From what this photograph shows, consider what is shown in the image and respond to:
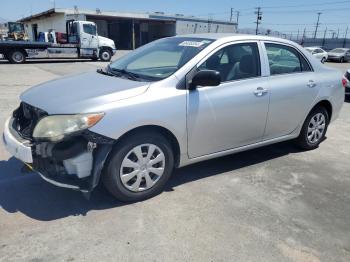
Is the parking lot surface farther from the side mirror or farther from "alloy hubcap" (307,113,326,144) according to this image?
the side mirror

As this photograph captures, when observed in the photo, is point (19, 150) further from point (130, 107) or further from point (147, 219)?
point (147, 219)

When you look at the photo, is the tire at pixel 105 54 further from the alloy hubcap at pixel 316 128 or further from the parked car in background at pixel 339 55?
the parked car in background at pixel 339 55

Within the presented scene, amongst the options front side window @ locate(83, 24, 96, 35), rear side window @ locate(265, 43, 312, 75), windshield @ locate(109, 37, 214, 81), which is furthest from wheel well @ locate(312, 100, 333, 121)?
front side window @ locate(83, 24, 96, 35)

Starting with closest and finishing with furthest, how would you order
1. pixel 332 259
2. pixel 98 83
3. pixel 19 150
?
1. pixel 332 259
2. pixel 19 150
3. pixel 98 83

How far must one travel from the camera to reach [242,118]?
4109mm

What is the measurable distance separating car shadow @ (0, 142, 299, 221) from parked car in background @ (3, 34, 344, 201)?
34 centimetres

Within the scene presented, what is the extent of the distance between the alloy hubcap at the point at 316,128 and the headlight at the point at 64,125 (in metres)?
3.40

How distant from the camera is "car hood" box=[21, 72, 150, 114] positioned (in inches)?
125

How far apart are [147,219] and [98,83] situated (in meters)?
1.49

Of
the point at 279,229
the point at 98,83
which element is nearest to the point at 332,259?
the point at 279,229

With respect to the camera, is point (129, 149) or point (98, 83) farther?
point (98, 83)

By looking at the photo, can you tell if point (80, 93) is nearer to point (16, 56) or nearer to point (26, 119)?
point (26, 119)

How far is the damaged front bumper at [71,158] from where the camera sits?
310cm

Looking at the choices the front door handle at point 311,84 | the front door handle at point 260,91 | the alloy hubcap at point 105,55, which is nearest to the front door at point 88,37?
the alloy hubcap at point 105,55
